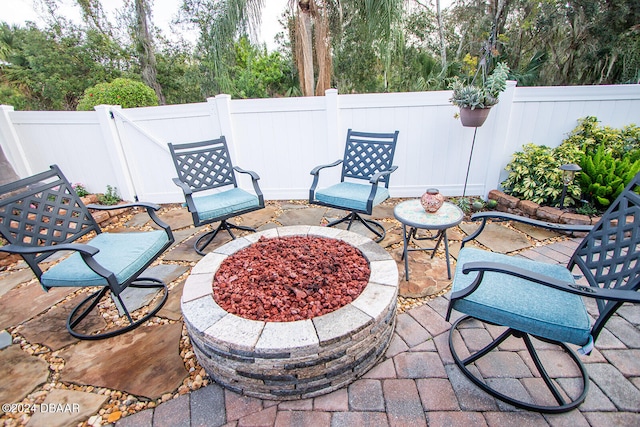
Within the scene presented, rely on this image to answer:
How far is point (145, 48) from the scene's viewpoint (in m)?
10.4

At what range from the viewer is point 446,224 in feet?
7.07

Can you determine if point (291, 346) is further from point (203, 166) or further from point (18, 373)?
point (203, 166)

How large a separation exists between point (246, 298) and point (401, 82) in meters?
9.15

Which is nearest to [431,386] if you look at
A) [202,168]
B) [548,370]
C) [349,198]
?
[548,370]

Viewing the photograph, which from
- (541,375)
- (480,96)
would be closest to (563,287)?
(541,375)

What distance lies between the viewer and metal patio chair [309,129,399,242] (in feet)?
9.13

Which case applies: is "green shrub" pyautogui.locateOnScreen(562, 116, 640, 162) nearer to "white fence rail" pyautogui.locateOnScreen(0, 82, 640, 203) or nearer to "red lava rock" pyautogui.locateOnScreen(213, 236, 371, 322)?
"white fence rail" pyautogui.locateOnScreen(0, 82, 640, 203)

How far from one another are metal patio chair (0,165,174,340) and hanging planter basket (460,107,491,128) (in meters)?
3.06

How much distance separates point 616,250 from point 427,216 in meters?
1.09

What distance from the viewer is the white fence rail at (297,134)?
3.36 m

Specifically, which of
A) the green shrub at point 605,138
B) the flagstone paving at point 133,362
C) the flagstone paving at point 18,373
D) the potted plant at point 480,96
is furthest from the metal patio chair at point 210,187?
the green shrub at point 605,138

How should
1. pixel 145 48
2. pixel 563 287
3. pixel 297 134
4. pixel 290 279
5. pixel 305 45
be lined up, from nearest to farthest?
pixel 563 287 → pixel 290 279 → pixel 297 134 → pixel 305 45 → pixel 145 48

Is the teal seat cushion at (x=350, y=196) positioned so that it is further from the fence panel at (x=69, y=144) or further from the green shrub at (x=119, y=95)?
the green shrub at (x=119, y=95)

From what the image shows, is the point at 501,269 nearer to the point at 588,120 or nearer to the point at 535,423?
the point at 535,423
